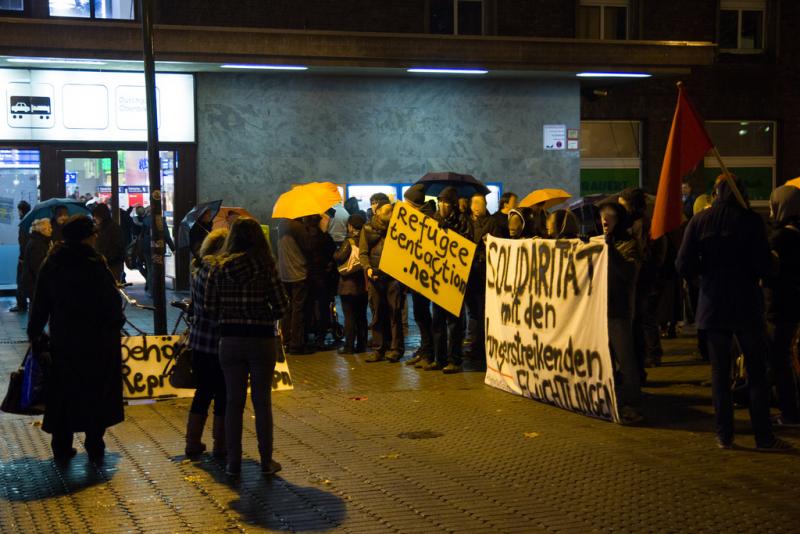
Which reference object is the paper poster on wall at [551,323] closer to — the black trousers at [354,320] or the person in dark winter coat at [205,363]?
the black trousers at [354,320]

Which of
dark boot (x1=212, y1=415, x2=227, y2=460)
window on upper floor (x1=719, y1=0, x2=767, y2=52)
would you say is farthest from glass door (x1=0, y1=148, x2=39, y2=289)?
window on upper floor (x1=719, y1=0, x2=767, y2=52)

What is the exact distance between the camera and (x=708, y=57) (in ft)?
74.9

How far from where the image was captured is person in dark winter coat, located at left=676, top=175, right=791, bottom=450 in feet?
25.7

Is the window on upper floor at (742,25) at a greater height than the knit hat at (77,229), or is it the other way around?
the window on upper floor at (742,25)

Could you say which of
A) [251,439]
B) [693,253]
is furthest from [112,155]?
[693,253]

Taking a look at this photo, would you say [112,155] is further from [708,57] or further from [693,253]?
[693,253]

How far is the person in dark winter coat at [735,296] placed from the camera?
7.82 metres

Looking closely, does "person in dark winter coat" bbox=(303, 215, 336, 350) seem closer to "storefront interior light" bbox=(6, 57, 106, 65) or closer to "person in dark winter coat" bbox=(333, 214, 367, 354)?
"person in dark winter coat" bbox=(333, 214, 367, 354)

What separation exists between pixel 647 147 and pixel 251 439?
1908cm

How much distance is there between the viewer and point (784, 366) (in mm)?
8594

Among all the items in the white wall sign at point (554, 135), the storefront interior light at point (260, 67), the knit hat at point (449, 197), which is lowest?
the knit hat at point (449, 197)

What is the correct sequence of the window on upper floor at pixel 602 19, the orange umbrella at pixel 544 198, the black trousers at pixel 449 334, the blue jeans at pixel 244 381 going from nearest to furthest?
the blue jeans at pixel 244 381 < the black trousers at pixel 449 334 < the orange umbrella at pixel 544 198 < the window on upper floor at pixel 602 19

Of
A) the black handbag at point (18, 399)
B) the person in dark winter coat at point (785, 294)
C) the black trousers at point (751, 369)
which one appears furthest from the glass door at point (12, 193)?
the black trousers at point (751, 369)

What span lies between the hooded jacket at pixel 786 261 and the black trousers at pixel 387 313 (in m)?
5.10
